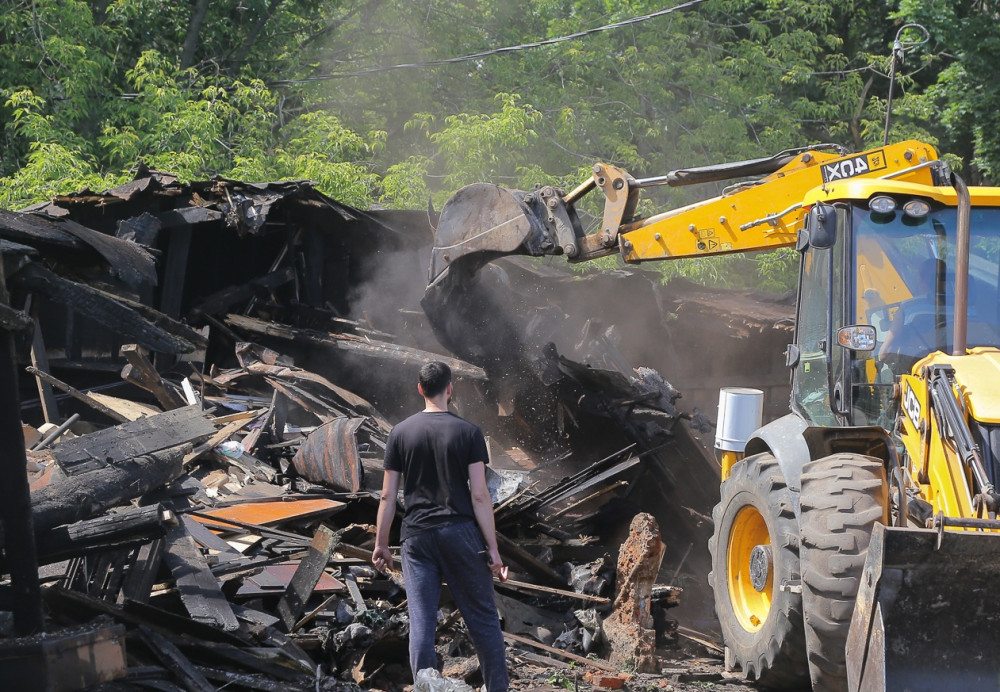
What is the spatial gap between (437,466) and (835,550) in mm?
2082

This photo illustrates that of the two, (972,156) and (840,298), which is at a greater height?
(972,156)

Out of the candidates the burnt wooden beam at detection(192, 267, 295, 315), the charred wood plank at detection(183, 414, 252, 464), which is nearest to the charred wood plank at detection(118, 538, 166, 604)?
the charred wood plank at detection(183, 414, 252, 464)

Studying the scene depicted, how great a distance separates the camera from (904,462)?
18.3 ft

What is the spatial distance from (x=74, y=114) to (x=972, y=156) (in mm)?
18593

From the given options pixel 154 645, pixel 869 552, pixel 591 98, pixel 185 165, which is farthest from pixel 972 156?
pixel 154 645

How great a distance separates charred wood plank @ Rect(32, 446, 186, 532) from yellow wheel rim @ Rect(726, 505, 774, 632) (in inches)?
169

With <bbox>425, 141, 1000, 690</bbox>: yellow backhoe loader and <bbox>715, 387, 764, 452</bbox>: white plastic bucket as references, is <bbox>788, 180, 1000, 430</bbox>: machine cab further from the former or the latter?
<bbox>715, 387, 764, 452</bbox>: white plastic bucket

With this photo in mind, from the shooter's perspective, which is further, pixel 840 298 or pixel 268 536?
pixel 268 536

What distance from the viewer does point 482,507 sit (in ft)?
16.9

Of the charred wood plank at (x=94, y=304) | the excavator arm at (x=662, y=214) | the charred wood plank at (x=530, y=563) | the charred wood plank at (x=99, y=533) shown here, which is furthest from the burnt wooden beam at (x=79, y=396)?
the charred wood plank at (x=99, y=533)

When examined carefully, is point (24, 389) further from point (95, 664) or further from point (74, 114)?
point (74, 114)

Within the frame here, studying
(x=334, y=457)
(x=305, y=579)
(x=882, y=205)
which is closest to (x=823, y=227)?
(x=882, y=205)

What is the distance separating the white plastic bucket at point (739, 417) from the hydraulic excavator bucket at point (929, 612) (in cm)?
292

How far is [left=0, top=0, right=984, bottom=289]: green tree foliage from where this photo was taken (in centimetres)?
1797
